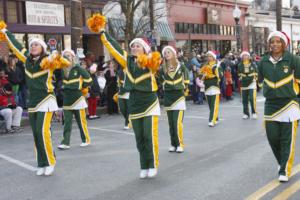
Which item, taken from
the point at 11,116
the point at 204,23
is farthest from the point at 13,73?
the point at 204,23

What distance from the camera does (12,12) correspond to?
19.7 metres

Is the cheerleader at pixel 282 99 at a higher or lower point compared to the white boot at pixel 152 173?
higher

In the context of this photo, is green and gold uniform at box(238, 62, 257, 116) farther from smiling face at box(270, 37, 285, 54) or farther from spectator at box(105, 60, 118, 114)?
smiling face at box(270, 37, 285, 54)

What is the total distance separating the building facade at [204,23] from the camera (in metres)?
34.6

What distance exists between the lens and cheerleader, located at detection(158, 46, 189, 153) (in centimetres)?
837

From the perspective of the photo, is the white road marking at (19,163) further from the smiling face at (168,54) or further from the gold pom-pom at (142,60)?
the smiling face at (168,54)

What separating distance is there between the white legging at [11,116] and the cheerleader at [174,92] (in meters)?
4.24

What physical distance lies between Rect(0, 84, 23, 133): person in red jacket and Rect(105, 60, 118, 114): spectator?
12.7ft

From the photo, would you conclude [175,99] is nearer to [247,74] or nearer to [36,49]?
[36,49]

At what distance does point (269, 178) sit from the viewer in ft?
20.4

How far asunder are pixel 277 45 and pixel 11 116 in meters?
7.36

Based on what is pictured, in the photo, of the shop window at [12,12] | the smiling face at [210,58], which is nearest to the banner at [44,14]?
the shop window at [12,12]

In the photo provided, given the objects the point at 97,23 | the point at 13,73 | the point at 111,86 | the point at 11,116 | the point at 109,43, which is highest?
the point at 97,23

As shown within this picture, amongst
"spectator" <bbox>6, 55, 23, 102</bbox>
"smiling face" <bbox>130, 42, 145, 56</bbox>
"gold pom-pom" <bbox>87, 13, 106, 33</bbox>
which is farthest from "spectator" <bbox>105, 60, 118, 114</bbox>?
"smiling face" <bbox>130, 42, 145, 56</bbox>
